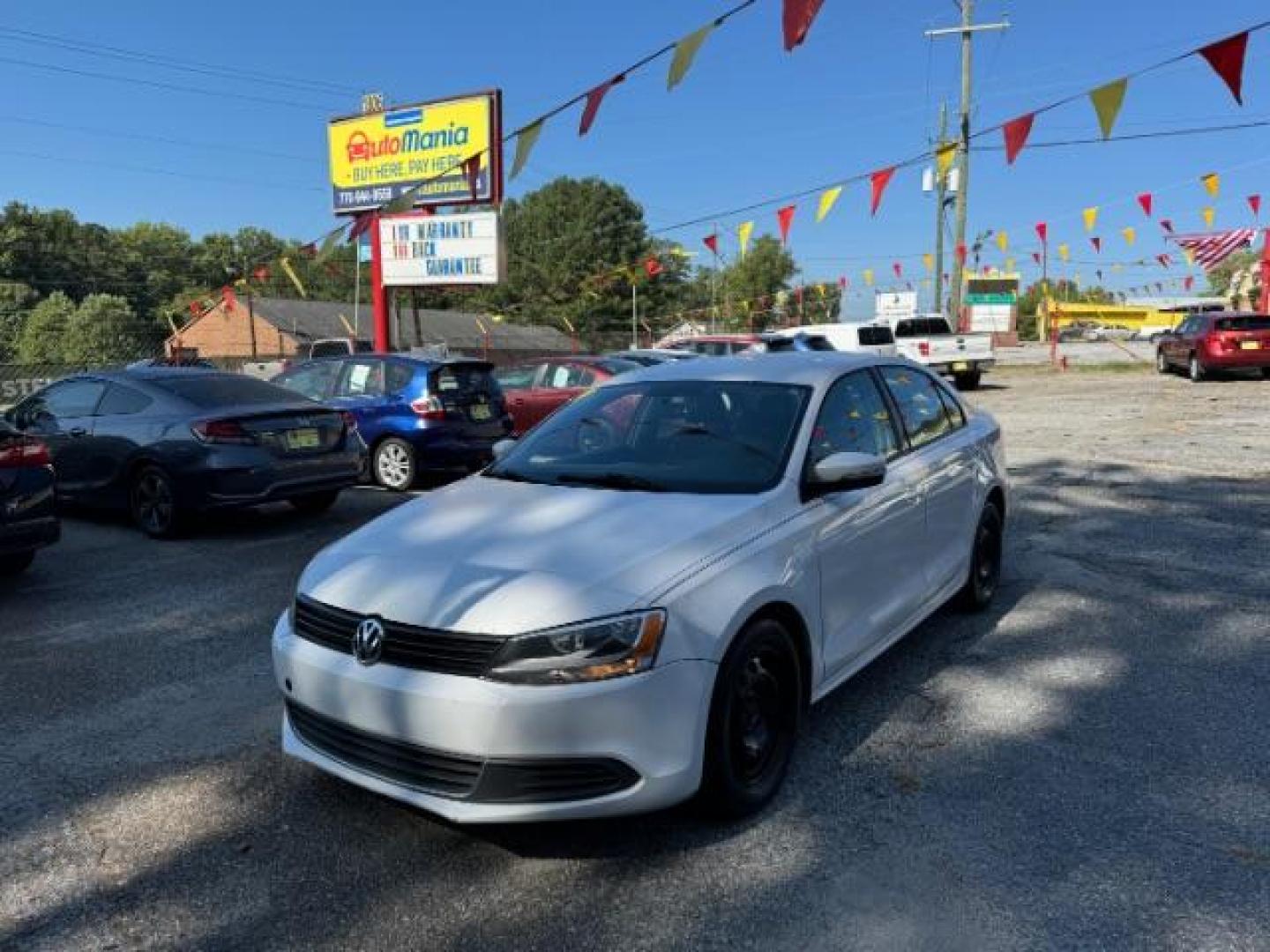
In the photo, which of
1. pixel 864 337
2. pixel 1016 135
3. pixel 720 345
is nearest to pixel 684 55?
pixel 1016 135

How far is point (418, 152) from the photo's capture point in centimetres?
2017

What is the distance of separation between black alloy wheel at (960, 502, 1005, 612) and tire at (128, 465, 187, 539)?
19.5 feet

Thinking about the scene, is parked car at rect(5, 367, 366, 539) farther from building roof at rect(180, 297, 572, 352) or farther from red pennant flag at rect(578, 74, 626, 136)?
building roof at rect(180, 297, 572, 352)

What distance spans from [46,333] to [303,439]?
2254 inches

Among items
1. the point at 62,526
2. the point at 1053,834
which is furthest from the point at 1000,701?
the point at 62,526

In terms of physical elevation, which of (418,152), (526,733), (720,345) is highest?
(418,152)

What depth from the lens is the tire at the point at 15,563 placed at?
21.9ft

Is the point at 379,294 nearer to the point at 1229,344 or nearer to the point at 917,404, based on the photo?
the point at 917,404

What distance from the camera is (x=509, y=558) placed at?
3162 millimetres

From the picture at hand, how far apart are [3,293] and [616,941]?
74.4m

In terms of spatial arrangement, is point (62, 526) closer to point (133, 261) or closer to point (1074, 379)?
point (1074, 379)

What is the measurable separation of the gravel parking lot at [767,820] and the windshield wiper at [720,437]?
114 centimetres

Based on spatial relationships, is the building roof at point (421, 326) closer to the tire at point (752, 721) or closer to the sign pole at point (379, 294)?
the sign pole at point (379, 294)

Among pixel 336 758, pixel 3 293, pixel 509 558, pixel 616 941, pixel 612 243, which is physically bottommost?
pixel 616 941
